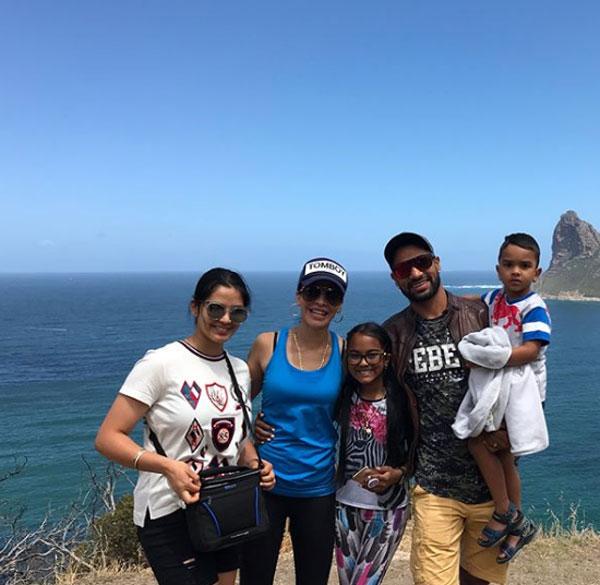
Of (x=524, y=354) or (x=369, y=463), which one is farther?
(x=369, y=463)

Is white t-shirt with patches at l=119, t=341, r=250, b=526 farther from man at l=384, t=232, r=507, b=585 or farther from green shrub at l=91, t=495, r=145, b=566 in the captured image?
green shrub at l=91, t=495, r=145, b=566

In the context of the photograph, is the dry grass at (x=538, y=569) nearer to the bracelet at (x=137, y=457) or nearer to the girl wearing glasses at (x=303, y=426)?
the girl wearing glasses at (x=303, y=426)

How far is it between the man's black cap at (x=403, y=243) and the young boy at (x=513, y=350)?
57 centimetres

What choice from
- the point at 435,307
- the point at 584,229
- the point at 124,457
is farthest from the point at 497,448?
the point at 584,229

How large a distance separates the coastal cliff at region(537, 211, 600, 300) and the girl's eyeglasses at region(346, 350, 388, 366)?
153613mm

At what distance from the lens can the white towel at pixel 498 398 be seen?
3.16m

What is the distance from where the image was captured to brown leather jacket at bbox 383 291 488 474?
3.40m

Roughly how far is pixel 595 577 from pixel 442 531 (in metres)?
3.11

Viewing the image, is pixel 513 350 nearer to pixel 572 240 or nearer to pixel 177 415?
pixel 177 415

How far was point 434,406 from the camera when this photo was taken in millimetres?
3375

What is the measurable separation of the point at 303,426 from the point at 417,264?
3.96 ft

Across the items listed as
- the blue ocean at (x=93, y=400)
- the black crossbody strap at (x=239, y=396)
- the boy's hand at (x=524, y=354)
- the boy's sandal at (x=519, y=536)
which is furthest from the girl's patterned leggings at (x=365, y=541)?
the blue ocean at (x=93, y=400)

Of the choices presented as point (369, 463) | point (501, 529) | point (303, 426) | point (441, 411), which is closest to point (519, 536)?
point (501, 529)

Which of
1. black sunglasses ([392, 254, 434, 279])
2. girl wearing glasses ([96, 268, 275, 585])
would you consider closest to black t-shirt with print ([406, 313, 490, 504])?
black sunglasses ([392, 254, 434, 279])
